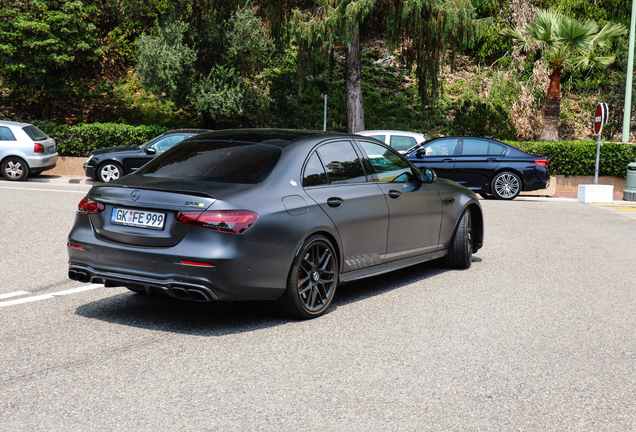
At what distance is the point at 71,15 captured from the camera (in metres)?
22.6

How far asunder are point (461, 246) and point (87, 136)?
1716 cm

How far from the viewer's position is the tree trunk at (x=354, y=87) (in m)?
22.8

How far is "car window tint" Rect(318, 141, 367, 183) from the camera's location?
19.7 feet

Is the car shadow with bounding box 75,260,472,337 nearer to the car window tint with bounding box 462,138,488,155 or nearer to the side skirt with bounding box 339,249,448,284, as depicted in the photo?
the side skirt with bounding box 339,249,448,284

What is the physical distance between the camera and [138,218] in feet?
16.7

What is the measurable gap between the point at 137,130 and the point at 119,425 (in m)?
19.9

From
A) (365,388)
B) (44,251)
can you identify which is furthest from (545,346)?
(44,251)

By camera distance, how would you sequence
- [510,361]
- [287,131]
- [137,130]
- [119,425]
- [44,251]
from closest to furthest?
[119,425]
[510,361]
[287,131]
[44,251]
[137,130]

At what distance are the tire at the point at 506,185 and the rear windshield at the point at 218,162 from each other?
12853 mm

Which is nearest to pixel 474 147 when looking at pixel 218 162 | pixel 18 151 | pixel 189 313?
pixel 18 151

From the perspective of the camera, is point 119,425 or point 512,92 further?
point 512,92

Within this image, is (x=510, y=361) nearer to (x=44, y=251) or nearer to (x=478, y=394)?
(x=478, y=394)

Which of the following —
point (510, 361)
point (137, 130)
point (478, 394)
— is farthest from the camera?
point (137, 130)

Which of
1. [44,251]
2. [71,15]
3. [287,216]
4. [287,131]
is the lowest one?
[44,251]
